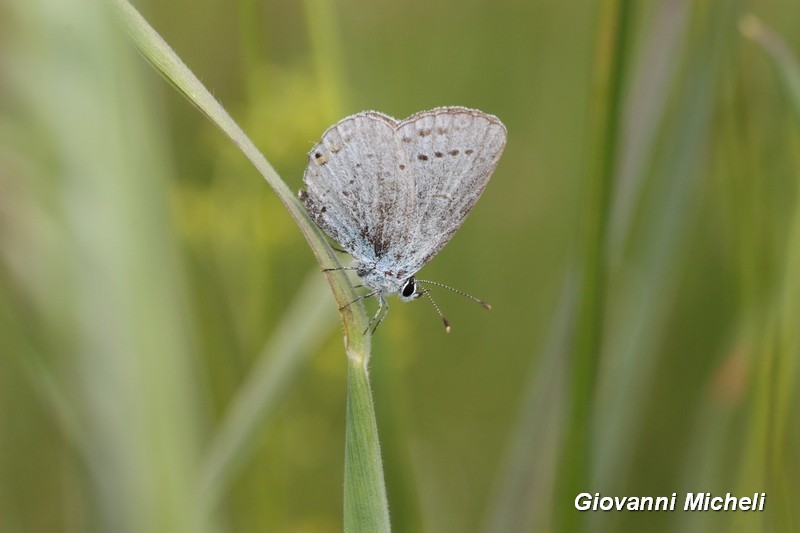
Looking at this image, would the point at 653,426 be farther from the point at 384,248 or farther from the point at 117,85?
the point at 117,85

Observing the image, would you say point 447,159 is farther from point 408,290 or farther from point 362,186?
point 408,290

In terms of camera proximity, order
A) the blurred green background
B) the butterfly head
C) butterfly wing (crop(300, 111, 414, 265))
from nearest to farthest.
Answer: the blurred green background → butterfly wing (crop(300, 111, 414, 265)) → the butterfly head

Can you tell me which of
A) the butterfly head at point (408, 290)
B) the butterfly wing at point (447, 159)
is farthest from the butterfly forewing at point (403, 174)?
the butterfly head at point (408, 290)

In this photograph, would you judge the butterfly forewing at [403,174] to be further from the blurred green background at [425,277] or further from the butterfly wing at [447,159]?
the blurred green background at [425,277]

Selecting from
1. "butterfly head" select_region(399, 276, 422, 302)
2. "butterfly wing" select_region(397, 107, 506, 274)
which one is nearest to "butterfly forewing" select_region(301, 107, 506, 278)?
"butterfly wing" select_region(397, 107, 506, 274)

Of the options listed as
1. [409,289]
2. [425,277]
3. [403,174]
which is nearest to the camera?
[403,174]

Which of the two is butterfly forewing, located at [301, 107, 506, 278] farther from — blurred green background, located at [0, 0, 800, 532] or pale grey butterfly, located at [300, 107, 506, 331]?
blurred green background, located at [0, 0, 800, 532]

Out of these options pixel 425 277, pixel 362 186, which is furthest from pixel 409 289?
pixel 425 277
